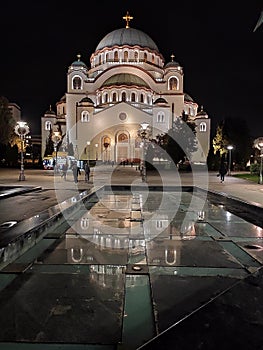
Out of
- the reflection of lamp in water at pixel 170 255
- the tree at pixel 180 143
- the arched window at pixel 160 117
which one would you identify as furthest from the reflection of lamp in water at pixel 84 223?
the arched window at pixel 160 117

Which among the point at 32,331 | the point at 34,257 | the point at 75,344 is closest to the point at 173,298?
the point at 75,344

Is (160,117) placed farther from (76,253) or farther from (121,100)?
Answer: (76,253)

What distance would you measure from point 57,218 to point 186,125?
32.8 m

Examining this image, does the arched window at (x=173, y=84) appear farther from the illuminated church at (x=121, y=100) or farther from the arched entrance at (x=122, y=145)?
the arched entrance at (x=122, y=145)

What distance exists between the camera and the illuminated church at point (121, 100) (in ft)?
175

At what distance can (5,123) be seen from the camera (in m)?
47.8

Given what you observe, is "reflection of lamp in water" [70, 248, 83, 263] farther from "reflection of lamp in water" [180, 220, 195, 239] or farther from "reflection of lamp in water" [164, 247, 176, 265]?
"reflection of lamp in water" [180, 220, 195, 239]

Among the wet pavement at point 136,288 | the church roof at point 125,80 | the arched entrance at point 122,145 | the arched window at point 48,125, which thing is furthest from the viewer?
the arched window at point 48,125

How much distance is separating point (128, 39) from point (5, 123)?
28321 mm

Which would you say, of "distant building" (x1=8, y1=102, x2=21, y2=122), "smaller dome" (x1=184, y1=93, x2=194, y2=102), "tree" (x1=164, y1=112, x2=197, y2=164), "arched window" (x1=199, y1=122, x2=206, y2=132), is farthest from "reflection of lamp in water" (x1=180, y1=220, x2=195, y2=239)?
"distant building" (x1=8, y1=102, x2=21, y2=122)

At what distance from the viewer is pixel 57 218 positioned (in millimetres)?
6738

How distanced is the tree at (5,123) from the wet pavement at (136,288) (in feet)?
148

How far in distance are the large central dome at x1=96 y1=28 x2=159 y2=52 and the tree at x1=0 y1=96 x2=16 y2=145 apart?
23.5 meters

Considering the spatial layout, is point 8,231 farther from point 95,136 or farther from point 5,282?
point 95,136
